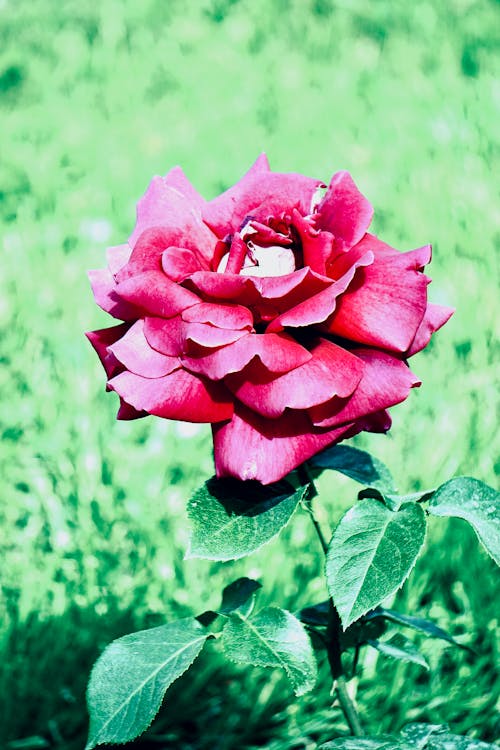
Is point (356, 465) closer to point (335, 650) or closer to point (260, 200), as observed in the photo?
point (335, 650)

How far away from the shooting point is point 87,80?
11.1ft

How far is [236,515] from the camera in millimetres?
820

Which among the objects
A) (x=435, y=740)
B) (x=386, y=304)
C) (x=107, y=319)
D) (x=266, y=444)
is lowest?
(x=435, y=740)

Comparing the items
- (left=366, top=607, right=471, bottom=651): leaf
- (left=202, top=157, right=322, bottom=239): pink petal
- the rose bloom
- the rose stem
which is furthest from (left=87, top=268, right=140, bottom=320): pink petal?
(left=366, top=607, right=471, bottom=651): leaf

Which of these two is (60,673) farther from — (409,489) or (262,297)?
(262,297)

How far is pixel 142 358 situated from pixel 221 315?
8 cm

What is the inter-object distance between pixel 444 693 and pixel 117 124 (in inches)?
89.0

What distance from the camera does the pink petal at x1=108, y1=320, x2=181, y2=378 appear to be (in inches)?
29.6

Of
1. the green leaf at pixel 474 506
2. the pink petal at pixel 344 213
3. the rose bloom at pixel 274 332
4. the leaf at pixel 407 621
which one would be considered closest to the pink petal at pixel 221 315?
the rose bloom at pixel 274 332

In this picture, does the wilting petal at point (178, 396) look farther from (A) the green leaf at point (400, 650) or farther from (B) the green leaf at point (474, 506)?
(A) the green leaf at point (400, 650)

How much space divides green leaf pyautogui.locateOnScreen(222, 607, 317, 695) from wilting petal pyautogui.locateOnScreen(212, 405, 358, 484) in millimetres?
175

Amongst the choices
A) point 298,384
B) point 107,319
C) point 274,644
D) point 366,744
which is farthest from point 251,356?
point 107,319

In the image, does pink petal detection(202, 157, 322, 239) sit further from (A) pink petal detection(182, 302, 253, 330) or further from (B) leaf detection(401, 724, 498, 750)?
(B) leaf detection(401, 724, 498, 750)

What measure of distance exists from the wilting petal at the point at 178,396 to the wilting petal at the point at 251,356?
0.02 metres
